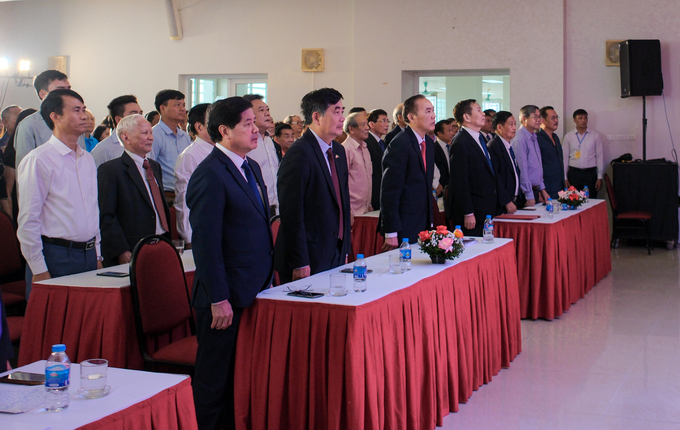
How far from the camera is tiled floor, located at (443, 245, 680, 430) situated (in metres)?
3.50

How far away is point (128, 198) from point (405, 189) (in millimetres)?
1773

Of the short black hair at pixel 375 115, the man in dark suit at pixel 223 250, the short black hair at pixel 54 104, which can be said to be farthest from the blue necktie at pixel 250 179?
the short black hair at pixel 375 115

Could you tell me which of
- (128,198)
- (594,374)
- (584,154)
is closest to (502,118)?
(594,374)

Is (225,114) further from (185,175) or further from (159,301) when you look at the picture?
(185,175)

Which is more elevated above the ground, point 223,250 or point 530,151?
point 530,151

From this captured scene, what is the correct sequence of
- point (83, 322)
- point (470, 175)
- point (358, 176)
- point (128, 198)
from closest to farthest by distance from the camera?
point (83, 322) < point (128, 198) < point (470, 175) < point (358, 176)

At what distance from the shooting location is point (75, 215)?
3.58 m

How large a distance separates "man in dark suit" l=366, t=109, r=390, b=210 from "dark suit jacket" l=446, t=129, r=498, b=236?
50.3 inches

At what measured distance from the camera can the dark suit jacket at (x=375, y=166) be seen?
22.6ft

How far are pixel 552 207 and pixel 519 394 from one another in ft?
9.13

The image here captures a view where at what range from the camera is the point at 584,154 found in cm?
987

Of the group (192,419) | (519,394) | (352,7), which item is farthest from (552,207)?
(352,7)

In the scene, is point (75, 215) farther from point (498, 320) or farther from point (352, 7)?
point (352, 7)

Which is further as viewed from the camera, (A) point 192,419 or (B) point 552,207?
(B) point 552,207
